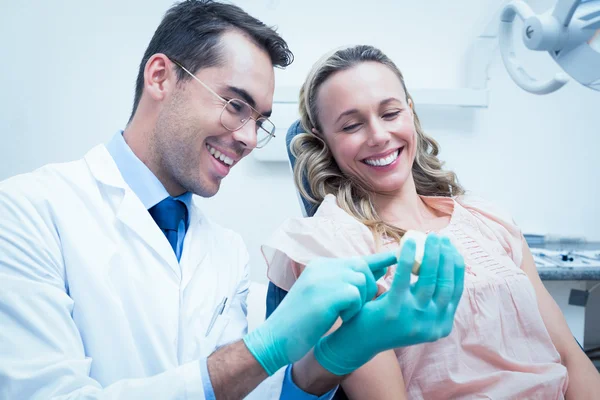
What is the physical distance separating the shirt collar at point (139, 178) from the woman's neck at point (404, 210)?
0.65 meters

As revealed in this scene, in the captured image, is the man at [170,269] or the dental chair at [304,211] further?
the dental chair at [304,211]

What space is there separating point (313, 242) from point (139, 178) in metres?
0.53

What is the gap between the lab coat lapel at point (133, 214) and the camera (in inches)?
41.7

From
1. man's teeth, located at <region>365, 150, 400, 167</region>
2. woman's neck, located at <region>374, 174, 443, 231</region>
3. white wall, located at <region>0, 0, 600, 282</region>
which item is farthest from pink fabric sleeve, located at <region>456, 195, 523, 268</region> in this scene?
white wall, located at <region>0, 0, 600, 282</region>

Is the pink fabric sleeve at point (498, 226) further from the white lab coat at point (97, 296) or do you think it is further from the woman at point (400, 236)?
the white lab coat at point (97, 296)

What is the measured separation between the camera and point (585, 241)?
8.18ft

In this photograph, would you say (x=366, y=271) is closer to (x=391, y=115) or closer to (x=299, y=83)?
(x=391, y=115)

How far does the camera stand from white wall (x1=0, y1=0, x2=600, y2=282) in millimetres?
2070

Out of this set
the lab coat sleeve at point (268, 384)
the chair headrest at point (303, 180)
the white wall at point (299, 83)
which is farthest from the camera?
the white wall at point (299, 83)

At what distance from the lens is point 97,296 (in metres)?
0.94

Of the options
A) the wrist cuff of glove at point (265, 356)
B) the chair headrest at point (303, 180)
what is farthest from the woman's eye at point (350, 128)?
the wrist cuff of glove at point (265, 356)

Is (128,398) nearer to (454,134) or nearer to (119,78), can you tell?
(119,78)

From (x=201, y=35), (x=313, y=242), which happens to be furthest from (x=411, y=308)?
(x=201, y=35)

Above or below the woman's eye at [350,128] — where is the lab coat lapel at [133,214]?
below
